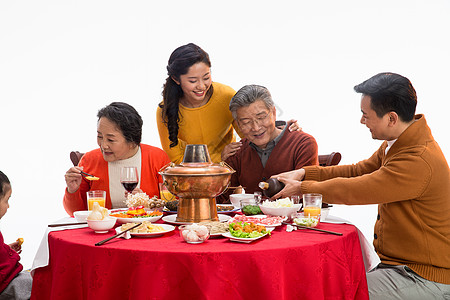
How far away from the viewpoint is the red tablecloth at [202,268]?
172cm

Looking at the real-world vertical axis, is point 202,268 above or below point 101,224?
below

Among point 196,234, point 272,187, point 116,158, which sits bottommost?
point 196,234

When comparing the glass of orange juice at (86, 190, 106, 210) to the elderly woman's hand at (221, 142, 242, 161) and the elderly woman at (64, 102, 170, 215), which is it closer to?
the elderly woman at (64, 102, 170, 215)

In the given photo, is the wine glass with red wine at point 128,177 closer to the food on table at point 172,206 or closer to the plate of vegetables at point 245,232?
the food on table at point 172,206

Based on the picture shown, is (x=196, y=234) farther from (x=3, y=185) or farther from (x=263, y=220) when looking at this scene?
(x=3, y=185)

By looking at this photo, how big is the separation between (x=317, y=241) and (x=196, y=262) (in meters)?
0.54

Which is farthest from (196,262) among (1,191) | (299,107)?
(299,107)

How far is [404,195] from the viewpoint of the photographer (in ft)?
7.39

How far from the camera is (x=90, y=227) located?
209cm

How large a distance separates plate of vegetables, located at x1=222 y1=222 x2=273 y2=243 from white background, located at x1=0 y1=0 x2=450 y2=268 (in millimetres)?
4601

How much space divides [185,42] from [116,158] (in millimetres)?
3612

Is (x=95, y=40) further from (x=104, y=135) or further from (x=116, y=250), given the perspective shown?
(x=116, y=250)

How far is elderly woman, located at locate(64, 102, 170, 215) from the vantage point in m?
3.15

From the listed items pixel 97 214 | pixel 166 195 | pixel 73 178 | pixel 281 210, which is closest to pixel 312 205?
pixel 281 210
